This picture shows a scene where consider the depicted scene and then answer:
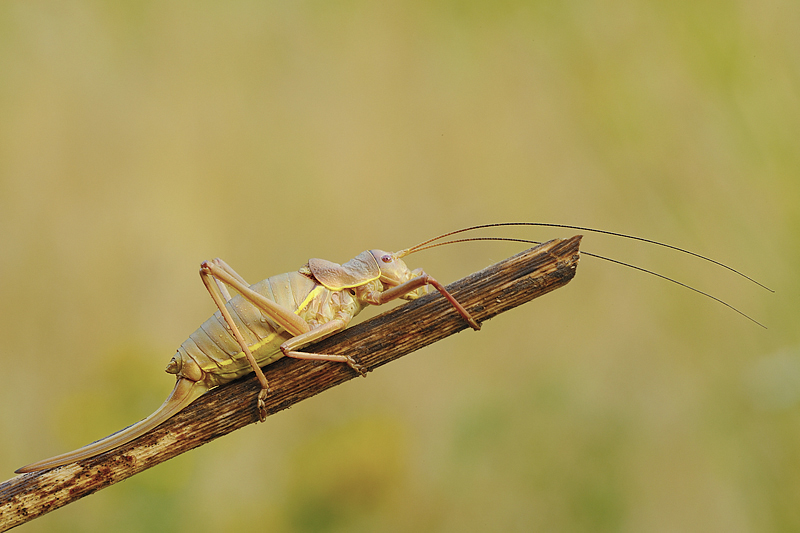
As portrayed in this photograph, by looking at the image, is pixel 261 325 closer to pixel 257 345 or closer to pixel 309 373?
pixel 257 345

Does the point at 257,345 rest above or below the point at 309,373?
above

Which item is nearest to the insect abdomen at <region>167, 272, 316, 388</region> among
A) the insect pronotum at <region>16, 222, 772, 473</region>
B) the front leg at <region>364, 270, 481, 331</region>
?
the insect pronotum at <region>16, 222, 772, 473</region>

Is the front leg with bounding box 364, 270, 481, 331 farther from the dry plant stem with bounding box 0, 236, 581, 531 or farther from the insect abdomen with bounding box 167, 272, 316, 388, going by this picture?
the insect abdomen with bounding box 167, 272, 316, 388

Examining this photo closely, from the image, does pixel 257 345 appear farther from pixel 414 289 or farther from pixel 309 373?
pixel 414 289

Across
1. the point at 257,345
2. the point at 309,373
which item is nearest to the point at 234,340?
the point at 257,345

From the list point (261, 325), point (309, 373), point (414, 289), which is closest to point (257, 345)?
point (261, 325)

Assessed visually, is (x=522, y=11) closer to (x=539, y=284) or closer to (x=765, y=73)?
(x=765, y=73)

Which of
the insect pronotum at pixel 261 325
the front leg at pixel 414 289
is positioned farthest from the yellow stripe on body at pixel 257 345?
the front leg at pixel 414 289
